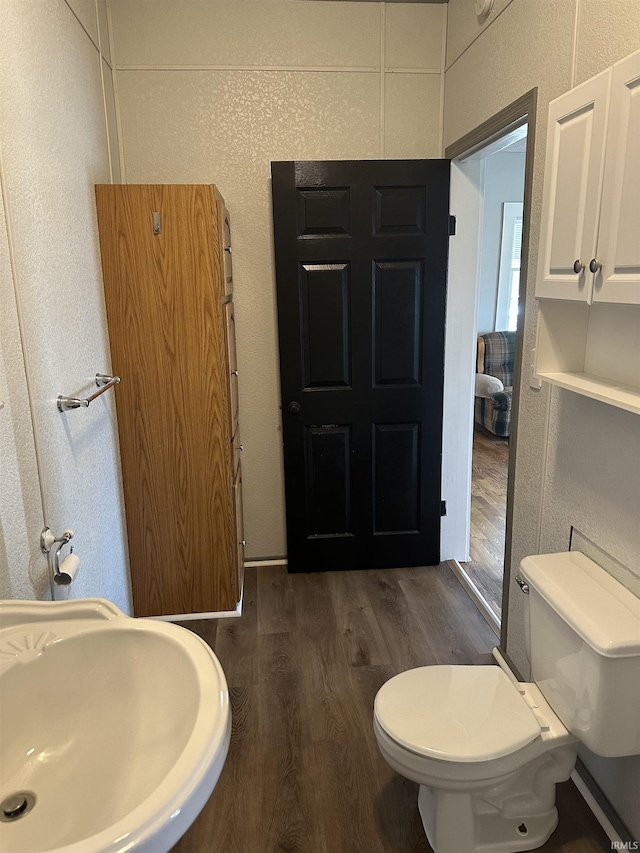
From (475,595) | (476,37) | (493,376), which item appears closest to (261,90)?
(476,37)

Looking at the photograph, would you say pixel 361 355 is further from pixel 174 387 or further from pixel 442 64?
pixel 442 64

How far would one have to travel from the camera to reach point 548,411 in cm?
190

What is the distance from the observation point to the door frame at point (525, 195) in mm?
1937

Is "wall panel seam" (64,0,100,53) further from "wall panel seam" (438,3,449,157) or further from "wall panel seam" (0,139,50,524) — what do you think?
"wall panel seam" (438,3,449,157)

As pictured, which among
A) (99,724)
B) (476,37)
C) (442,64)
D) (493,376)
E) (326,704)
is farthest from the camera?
(493,376)

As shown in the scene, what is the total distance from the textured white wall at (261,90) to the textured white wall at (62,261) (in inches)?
9.8

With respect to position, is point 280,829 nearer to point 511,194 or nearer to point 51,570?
point 51,570

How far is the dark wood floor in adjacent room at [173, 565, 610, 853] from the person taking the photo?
5.45 feet

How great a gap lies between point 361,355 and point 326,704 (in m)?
1.53

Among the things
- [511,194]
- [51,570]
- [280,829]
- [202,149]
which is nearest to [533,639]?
[280,829]

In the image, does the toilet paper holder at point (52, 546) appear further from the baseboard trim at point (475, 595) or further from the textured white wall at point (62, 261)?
the baseboard trim at point (475, 595)

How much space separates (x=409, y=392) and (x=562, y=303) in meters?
1.29

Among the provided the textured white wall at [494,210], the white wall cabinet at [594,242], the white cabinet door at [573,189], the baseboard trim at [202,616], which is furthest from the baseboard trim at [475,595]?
the textured white wall at [494,210]

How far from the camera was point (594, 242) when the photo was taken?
52.9 inches
